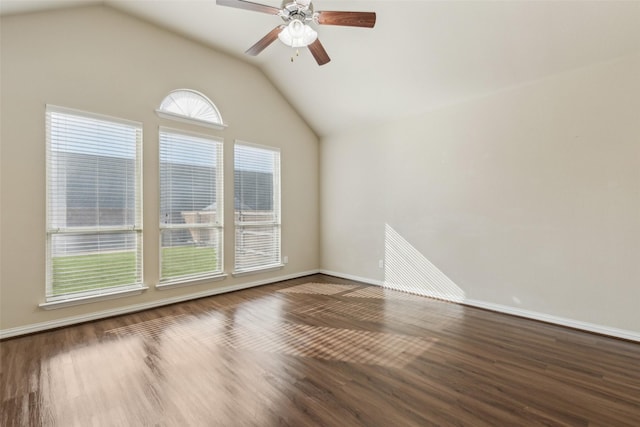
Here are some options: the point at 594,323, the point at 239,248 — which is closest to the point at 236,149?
the point at 239,248

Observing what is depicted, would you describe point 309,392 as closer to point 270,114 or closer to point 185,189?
point 185,189

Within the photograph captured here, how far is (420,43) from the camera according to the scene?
3463 millimetres

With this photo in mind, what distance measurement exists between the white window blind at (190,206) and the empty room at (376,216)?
28mm

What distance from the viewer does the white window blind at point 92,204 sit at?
3.17 meters

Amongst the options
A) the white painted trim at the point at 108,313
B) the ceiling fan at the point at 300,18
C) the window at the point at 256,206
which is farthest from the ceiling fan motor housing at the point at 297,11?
the white painted trim at the point at 108,313

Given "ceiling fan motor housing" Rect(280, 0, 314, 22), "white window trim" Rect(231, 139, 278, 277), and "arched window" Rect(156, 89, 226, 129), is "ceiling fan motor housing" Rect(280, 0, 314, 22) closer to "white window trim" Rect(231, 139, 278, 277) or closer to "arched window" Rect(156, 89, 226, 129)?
"arched window" Rect(156, 89, 226, 129)

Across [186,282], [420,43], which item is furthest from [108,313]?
[420,43]

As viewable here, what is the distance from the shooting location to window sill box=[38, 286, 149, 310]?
122 inches

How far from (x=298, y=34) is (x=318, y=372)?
293cm

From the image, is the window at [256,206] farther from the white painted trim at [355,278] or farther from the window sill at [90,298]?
the window sill at [90,298]

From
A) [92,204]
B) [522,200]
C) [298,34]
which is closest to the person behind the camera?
[298,34]

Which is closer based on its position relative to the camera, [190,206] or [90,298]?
[90,298]

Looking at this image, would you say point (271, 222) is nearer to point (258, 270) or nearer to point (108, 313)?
point (258, 270)

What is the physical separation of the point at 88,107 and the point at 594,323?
5.94 metres
